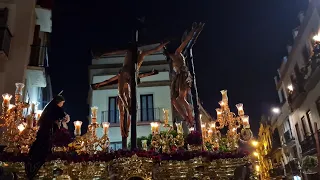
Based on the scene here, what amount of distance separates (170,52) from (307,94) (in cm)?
1244

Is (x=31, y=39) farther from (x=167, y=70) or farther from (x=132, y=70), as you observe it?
(x=167, y=70)

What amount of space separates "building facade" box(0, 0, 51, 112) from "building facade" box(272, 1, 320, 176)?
416 inches

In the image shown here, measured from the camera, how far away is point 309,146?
17391mm

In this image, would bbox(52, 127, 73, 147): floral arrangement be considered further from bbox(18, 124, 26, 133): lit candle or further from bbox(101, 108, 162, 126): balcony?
bbox(101, 108, 162, 126): balcony

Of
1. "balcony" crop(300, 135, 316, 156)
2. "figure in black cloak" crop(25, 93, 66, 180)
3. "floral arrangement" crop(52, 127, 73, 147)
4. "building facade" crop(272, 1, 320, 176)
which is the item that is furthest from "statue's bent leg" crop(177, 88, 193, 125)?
"balcony" crop(300, 135, 316, 156)

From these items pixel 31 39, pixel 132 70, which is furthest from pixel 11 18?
pixel 132 70

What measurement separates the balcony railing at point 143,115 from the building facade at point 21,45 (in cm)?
569

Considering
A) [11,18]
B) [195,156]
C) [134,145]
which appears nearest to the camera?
[195,156]

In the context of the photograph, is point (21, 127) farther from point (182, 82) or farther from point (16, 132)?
point (182, 82)

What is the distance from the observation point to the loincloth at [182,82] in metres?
7.77

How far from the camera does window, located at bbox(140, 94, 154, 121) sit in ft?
59.6

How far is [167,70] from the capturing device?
18672mm

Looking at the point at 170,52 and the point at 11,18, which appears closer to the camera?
the point at 170,52

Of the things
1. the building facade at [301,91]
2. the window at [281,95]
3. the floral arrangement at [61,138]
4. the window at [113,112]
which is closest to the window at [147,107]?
the window at [113,112]
